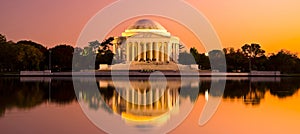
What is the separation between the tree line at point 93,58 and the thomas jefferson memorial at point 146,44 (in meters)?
4.83

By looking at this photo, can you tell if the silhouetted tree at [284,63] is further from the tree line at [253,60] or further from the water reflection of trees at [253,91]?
the water reflection of trees at [253,91]

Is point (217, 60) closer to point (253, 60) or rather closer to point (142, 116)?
point (253, 60)

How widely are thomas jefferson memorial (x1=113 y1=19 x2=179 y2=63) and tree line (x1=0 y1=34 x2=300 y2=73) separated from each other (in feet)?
15.8

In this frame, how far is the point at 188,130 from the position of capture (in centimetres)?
1263

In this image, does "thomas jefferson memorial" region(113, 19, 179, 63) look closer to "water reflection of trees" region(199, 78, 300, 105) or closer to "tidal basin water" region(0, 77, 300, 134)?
"water reflection of trees" region(199, 78, 300, 105)

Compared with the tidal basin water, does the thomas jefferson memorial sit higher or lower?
higher

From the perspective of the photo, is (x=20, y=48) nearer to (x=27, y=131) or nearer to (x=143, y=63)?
(x=143, y=63)

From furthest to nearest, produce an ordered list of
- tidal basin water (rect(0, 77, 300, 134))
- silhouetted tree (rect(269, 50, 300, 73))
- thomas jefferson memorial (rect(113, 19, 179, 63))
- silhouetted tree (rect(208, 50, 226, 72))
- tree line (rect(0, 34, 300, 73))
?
thomas jefferson memorial (rect(113, 19, 179, 63)) < silhouetted tree (rect(208, 50, 226, 72)) < silhouetted tree (rect(269, 50, 300, 73)) < tree line (rect(0, 34, 300, 73)) < tidal basin water (rect(0, 77, 300, 134))

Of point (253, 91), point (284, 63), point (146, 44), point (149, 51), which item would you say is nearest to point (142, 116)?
point (253, 91)

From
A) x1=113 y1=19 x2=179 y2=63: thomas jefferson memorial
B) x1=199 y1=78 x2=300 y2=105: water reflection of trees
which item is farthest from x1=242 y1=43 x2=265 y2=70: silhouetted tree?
x1=199 y1=78 x2=300 y2=105: water reflection of trees

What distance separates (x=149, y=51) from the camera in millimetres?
88125

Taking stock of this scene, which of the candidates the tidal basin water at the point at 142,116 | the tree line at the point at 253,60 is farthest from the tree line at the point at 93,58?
the tidal basin water at the point at 142,116

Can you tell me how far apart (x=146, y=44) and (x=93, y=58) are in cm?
1454

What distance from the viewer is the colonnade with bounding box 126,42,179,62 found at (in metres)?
87.7
